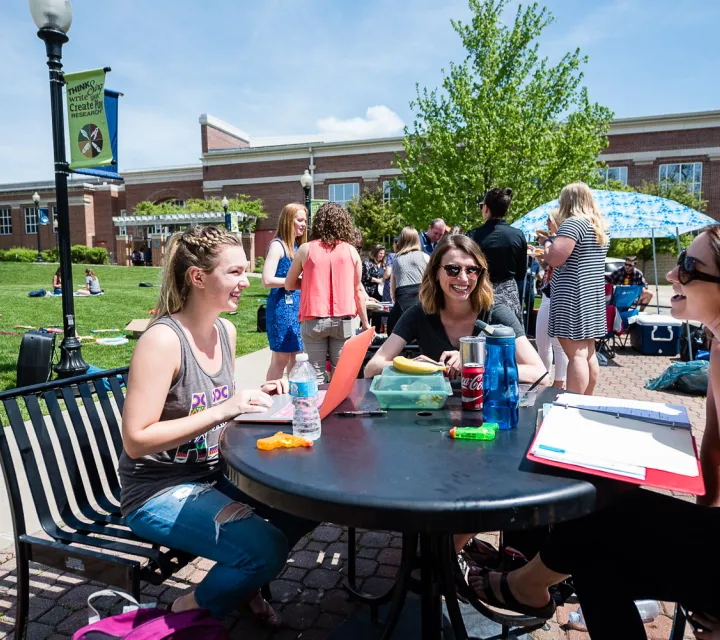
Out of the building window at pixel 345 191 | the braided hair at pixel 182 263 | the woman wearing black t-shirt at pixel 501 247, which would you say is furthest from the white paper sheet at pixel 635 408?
the building window at pixel 345 191

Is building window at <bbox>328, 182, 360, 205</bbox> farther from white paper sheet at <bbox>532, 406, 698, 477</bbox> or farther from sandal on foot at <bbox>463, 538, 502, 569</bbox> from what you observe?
white paper sheet at <bbox>532, 406, 698, 477</bbox>

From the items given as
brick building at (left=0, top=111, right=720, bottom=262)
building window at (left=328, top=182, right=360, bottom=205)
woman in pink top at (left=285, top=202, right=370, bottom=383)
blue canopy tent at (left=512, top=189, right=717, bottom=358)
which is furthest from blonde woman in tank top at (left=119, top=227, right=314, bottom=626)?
building window at (left=328, top=182, right=360, bottom=205)

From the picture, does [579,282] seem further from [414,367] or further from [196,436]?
[196,436]

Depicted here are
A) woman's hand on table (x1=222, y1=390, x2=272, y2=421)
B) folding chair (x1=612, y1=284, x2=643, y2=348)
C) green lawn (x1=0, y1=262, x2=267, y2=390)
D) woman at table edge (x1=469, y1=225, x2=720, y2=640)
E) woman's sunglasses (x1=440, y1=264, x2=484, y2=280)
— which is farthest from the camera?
folding chair (x1=612, y1=284, x2=643, y2=348)

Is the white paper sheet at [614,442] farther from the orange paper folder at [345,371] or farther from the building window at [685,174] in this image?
the building window at [685,174]

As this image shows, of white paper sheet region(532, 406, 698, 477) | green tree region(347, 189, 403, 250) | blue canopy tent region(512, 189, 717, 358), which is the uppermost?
green tree region(347, 189, 403, 250)

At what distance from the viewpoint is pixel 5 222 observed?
50406 millimetres

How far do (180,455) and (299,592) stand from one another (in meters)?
1.05

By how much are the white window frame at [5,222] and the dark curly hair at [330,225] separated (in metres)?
56.5

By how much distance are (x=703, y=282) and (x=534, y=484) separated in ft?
3.04

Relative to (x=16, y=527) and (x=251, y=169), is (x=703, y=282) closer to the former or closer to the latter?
(x=16, y=527)

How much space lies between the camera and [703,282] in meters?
1.69

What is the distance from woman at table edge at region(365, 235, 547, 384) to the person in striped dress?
1.96 m

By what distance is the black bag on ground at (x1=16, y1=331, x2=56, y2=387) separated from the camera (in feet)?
17.3
